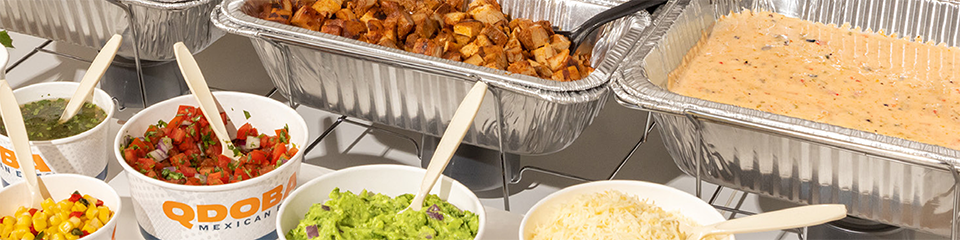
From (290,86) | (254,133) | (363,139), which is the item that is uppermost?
(254,133)

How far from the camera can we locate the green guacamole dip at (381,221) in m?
0.90

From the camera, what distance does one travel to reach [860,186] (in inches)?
45.8

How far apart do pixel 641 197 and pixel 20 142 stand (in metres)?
0.71

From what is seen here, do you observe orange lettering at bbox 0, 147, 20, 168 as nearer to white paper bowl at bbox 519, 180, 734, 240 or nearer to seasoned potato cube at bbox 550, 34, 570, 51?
white paper bowl at bbox 519, 180, 734, 240

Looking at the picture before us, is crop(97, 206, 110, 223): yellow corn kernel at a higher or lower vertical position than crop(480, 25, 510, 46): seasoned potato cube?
lower

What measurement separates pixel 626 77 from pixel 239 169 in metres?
0.54

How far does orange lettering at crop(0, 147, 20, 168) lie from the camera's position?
1056 mm

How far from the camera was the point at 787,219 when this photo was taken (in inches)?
Answer: 34.8

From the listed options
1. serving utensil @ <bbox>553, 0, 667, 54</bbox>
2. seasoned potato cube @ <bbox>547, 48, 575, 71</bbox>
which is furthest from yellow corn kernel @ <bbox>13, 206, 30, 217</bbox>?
serving utensil @ <bbox>553, 0, 667, 54</bbox>

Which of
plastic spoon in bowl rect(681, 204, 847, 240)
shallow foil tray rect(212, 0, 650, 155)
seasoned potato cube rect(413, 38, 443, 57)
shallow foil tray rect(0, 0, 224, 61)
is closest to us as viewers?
plastic spoon in bowl rect(681, 204, 847, 240)

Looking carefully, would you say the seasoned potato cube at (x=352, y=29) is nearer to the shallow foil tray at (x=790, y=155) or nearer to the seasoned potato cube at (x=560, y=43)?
the seasoned potato cube at (x=560, y=43)

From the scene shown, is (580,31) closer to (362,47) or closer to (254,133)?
(362,47)

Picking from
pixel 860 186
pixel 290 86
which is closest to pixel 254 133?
pixel 290 86

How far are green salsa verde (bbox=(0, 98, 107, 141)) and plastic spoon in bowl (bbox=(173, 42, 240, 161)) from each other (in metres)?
0.14
